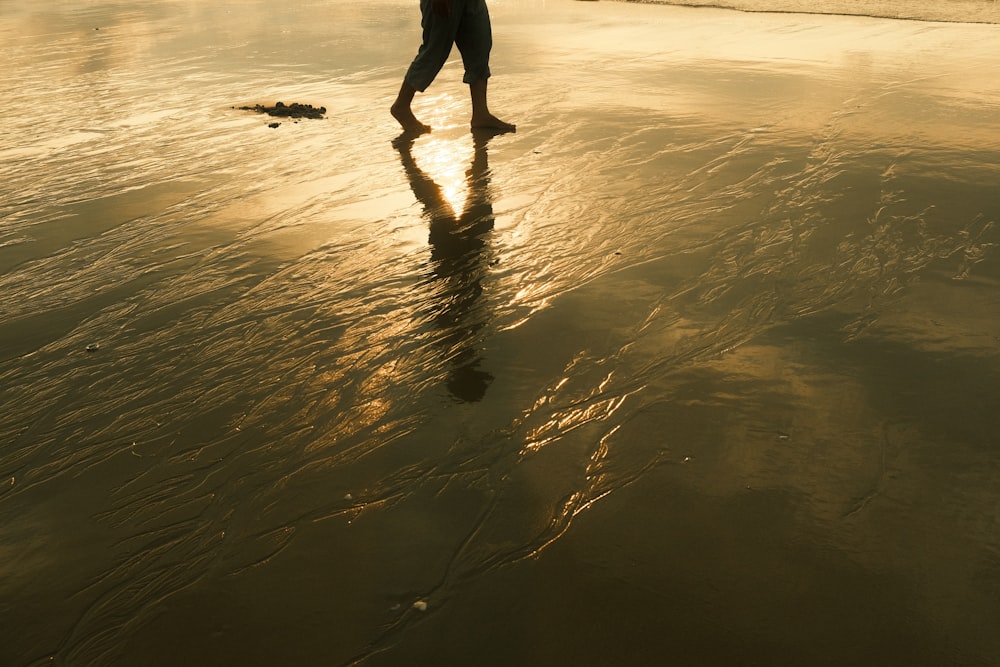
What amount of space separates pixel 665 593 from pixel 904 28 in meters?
9.01

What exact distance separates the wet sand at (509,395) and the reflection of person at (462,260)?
18 millimetres

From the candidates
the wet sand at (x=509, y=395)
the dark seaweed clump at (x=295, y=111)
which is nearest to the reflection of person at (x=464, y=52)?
the wet sand at (x=509, y=395)

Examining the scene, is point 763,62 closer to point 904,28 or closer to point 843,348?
point 904,28

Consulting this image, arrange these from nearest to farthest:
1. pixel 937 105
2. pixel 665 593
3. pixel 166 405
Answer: pixel 665 593 → pixel 166 405 → pixel 937 105

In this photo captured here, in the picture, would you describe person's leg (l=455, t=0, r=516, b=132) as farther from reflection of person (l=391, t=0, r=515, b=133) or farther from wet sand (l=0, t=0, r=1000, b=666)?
wet sand (l=0, t=0, r=1000, b=666)

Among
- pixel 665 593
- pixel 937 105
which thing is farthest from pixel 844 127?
pixel 665 593

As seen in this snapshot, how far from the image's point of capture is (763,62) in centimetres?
755

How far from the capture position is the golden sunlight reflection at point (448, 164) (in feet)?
14.6

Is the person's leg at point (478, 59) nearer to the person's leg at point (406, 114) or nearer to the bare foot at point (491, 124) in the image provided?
the bare foot at point (491, 124)

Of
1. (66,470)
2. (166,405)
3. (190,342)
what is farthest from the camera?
(190,342)

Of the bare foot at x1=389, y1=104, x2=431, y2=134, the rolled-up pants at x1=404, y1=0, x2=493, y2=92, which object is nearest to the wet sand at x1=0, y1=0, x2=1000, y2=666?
the bare foot at x1=389, y1=104, x2=431, y2=134

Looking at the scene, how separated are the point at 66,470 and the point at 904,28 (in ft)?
30.5

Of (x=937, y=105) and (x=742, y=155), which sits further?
(x=937, y=105)

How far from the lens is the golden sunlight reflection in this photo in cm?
446
